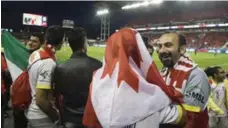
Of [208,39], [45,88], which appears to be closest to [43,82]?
[45,88]

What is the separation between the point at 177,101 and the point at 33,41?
235cm

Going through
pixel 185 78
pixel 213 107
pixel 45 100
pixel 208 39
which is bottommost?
pixel 208 39

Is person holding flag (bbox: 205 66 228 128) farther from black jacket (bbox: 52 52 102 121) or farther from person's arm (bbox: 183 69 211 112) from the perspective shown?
person's arm (bbox: 183 69 211 112)

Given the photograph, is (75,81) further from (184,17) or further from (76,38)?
(184,17)

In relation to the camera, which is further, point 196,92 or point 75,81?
point 75,81

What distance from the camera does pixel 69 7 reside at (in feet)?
146

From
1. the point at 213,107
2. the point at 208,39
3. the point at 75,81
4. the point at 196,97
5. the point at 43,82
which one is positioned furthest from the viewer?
the point at 208,39

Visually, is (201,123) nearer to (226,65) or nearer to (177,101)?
(177,101)

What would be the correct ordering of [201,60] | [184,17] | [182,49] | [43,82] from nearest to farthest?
1. [182,49]
2. [43,82]
3. [201,60]
4. [184,17]

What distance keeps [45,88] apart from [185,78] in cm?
111

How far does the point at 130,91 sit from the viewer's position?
1.42 meters

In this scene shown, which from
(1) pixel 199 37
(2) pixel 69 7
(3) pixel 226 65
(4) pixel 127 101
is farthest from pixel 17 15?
(4) pixel 127 101

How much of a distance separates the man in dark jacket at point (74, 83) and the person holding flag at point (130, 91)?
32.0 inches

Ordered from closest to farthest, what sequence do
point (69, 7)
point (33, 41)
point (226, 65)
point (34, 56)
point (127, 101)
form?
1. point (127, 101)
2. point (34, 56)
3. point (33, 41)
4. point (226, 65)
5. point (69, 7)
